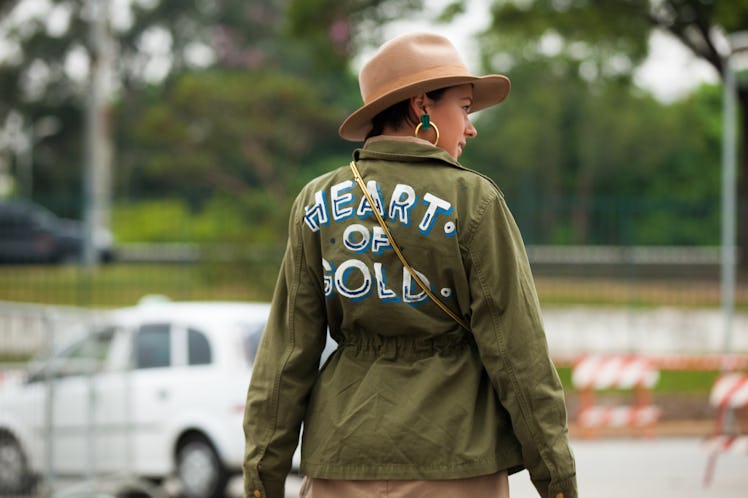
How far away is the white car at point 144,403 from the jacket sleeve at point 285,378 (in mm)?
4142

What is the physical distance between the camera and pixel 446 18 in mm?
15805

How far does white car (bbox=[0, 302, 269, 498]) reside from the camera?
6.68m

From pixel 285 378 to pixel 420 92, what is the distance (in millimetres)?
730

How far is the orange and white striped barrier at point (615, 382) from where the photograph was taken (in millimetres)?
11344

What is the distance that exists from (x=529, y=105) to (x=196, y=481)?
121 ft

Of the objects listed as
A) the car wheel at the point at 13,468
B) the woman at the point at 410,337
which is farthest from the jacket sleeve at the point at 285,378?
the car wheel at the point at 13,468

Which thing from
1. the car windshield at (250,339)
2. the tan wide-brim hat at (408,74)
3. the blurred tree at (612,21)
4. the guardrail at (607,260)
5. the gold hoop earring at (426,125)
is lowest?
the car windshield at (250,339)

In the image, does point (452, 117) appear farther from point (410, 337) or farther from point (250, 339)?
point (250, 339)

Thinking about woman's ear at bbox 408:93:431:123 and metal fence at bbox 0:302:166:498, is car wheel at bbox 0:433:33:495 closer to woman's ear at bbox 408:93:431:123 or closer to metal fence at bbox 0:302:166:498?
metal fence at bbox 0:302:166:498

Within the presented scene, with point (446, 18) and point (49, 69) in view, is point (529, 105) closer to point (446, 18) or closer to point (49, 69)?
point (49, 69)

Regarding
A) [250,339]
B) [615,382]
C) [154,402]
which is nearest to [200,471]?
Answer: [154,402]

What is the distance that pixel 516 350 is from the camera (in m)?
2.49

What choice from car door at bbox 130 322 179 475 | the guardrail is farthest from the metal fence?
the guardrail

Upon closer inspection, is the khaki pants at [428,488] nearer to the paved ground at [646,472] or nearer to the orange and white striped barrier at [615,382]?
the paved ground at [646,472]
